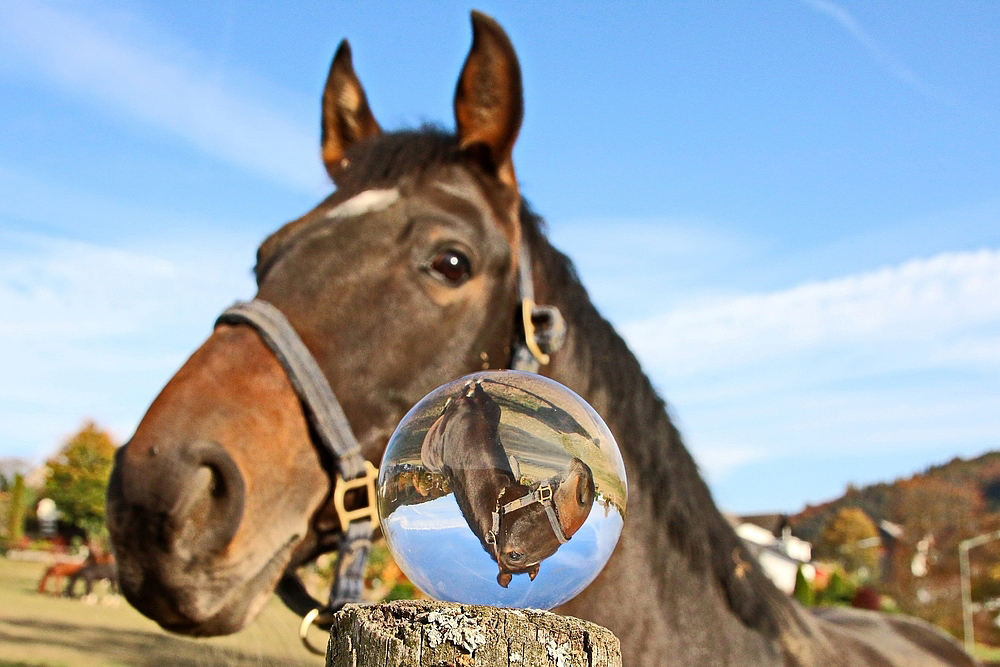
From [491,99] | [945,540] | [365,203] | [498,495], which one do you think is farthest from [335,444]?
[945,540]

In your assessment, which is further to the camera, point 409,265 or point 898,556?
point 898,556

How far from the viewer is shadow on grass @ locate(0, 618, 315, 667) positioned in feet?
10.3

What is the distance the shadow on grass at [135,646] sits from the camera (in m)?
3.12

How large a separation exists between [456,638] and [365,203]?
1986 mm

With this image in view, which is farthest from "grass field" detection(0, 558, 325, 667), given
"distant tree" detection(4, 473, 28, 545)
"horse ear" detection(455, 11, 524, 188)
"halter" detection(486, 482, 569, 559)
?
"distant tree" detection(4, 473, 28, 545)

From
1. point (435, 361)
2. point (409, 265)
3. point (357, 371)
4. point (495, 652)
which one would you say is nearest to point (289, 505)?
point (357, 371)

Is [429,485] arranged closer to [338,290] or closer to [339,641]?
[339,641]

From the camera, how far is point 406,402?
8.34 ft

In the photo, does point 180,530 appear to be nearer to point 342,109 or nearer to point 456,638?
point 456,638

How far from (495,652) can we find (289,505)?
1393 millimetres

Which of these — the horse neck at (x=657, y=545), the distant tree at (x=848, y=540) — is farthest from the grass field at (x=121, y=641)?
the distant tree at (x=848, y=540)

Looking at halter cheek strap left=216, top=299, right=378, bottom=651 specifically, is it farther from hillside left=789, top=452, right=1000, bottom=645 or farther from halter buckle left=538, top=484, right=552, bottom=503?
hillside left=789, top=452, right=1000, bottom=645

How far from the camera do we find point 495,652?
958 millimetres

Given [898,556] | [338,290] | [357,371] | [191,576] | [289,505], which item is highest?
[338,290]
